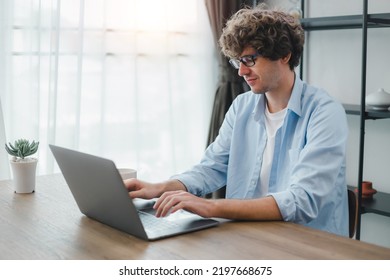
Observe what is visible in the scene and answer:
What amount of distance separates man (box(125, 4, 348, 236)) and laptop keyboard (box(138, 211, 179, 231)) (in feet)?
0.28

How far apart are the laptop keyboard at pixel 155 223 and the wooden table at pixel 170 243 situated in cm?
7

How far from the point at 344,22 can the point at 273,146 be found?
5.12 ft

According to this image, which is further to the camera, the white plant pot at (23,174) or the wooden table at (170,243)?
the white plant pot at (23,174)

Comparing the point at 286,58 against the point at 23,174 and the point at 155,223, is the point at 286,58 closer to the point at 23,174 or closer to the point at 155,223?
the point at 155,223

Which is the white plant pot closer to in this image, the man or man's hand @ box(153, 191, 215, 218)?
the man

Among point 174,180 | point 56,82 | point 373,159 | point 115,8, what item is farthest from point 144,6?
point 174,180

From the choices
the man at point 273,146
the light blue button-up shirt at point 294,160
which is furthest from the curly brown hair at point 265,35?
the light blue button-up shirt at point 294,160

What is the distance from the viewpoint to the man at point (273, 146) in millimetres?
1762

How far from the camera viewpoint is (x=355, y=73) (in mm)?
3467

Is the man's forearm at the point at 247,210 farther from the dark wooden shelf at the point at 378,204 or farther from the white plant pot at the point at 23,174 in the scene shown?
the dark wooden shelf at the point at 378,204

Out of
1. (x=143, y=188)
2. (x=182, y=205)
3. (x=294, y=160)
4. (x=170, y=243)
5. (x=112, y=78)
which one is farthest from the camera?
(x=112, y=78)

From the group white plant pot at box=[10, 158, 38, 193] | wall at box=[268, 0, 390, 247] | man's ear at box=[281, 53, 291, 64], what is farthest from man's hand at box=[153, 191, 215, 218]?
wall at box=[268, 0, 390, 247]

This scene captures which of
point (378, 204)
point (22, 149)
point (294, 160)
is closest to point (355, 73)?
point (378, 204)

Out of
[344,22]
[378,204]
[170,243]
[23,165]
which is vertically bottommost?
[378,204]
